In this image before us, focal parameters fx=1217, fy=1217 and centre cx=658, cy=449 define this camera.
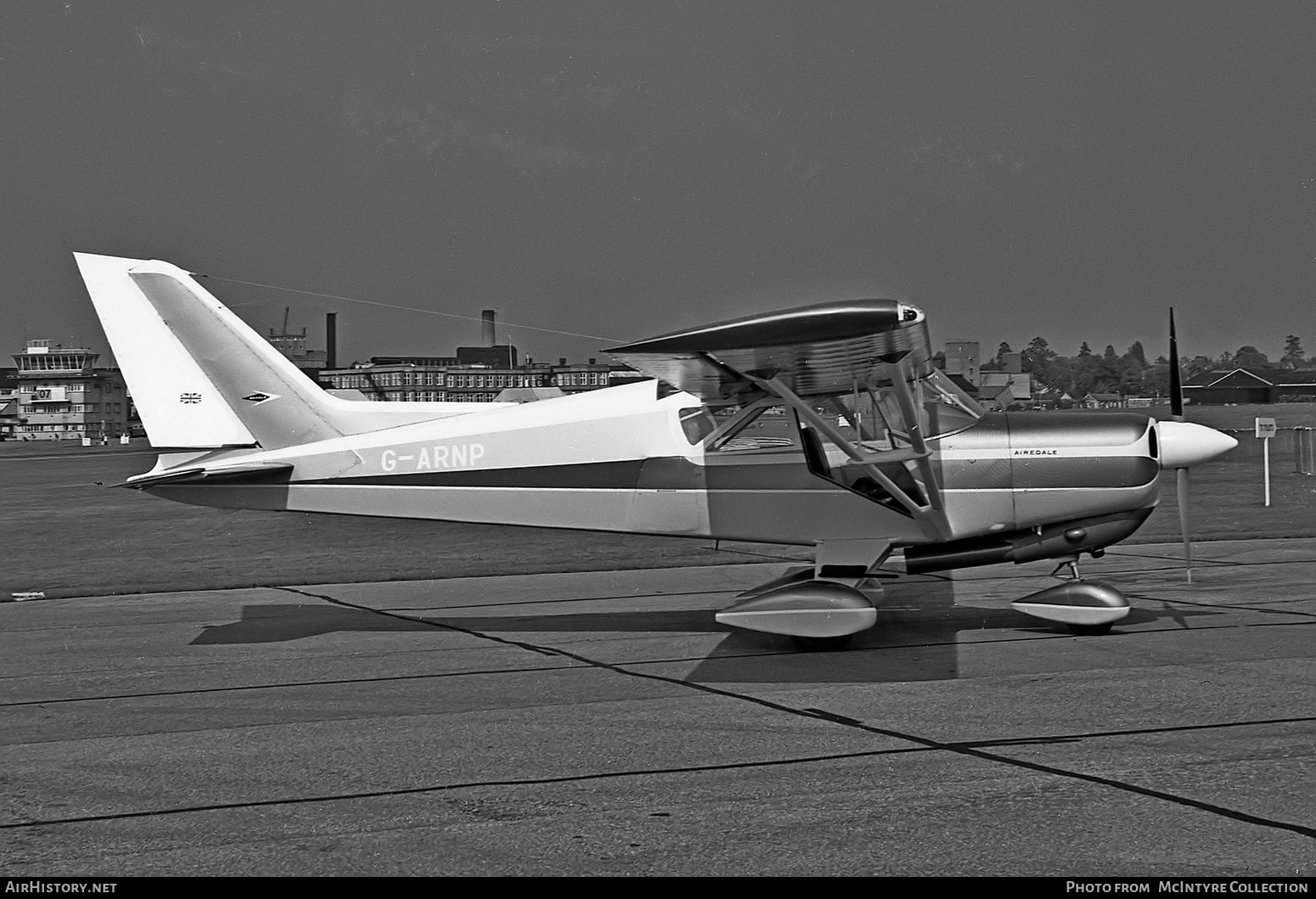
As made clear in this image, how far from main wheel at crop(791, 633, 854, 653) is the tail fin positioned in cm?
464

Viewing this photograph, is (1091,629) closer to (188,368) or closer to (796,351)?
(796,351)

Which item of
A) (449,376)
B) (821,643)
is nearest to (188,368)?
(821,643)

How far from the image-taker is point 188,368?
11125 millimetres

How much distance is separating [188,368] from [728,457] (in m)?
5.02

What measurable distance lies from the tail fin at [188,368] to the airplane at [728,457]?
17 mm

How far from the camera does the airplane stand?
9.55m

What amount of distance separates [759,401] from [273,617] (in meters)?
5.50

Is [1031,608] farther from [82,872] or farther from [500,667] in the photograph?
[82,872]

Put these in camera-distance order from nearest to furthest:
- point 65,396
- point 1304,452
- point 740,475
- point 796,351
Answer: point 796,351
point 740,475
point 1304,452
point 65,396

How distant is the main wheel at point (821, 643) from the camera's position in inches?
369

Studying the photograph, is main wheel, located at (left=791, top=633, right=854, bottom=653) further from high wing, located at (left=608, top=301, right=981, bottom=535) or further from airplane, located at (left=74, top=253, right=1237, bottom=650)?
high wing, located at (left=608, top=301, right=981, bottom=535)

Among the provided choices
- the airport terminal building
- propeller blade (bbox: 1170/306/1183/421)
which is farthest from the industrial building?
propeller blade (bbox: 1170/306/1183/421)

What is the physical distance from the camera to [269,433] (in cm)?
1109
